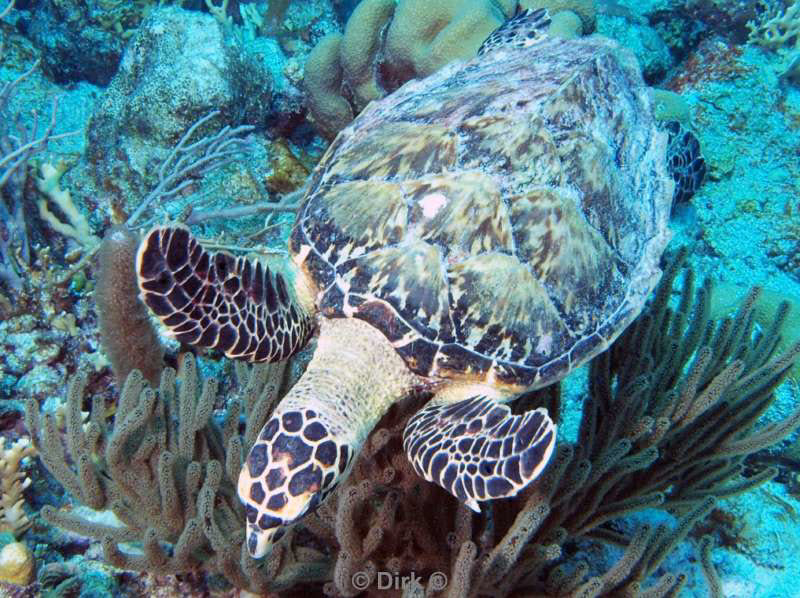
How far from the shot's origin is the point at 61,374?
9.09 ft

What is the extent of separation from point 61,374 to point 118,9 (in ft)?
16.1

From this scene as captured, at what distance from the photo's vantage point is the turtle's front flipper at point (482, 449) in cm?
156

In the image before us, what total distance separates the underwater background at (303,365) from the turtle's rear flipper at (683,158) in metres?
0.64

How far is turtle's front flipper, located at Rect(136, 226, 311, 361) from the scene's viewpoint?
1729mm

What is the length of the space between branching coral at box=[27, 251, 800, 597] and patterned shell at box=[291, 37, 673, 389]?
0.39 meters

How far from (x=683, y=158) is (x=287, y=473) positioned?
11.3 ft

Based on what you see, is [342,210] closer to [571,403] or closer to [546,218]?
[546,218]

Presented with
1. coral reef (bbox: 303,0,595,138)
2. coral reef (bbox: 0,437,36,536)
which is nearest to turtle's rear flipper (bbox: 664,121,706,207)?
coral reef (bbox: 303,0,595,138)

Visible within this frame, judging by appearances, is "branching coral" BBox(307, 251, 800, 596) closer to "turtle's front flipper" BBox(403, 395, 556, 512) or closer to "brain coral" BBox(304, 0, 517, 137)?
"turtle's front flipper" BBox(403, 395, 556, 512)

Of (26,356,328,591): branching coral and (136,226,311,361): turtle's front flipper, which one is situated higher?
(136,226,311,361): turtle's front flipper

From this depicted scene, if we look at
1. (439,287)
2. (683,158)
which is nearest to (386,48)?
(683,158)

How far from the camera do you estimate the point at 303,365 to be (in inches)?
105

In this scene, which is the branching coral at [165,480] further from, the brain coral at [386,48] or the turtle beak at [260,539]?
the brain coral at [386,48]

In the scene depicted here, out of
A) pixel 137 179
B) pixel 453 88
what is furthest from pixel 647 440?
pixel 137 179
